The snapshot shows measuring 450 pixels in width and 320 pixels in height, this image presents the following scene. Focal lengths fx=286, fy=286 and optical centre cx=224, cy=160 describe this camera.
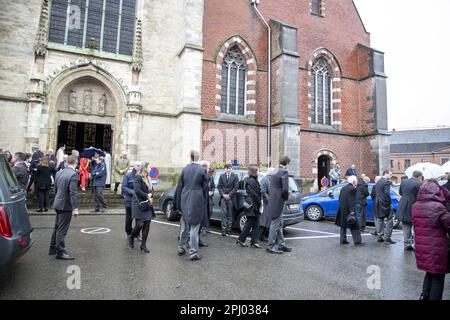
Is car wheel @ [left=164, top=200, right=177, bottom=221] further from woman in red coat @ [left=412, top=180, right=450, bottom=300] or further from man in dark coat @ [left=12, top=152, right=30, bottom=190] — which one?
woman in red coat @ [left=412, top=180, right=450, bottom=300]

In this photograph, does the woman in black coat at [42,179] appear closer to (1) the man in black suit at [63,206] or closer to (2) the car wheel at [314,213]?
(1) the man in black suit at [63,206]

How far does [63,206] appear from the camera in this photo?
494 centimetres

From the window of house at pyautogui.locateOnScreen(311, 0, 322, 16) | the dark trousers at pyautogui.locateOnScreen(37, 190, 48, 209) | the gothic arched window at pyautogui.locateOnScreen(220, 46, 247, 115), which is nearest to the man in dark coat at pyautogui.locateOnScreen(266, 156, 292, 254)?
the dark trousers at pyautogui.locateOnScreen(37, 190, 48, 209)

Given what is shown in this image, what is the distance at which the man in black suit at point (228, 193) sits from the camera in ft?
24.2

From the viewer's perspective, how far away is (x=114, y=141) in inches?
553

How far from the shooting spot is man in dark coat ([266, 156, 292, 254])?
5.81 meters

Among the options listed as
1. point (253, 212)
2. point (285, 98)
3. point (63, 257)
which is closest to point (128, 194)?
point (63, 257)

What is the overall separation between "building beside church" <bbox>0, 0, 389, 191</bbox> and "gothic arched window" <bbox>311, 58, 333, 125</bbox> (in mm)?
66

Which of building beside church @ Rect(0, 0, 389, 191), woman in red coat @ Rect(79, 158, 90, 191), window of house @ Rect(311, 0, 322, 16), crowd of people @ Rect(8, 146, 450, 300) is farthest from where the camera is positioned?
window of house @ Rect(311, 0, 322, 16)

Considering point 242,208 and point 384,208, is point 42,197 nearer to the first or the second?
point 242,208

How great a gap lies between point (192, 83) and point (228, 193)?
8.06 metres

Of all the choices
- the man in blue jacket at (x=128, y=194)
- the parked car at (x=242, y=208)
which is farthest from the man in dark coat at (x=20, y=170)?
the parked car at (x=242, y=208)
